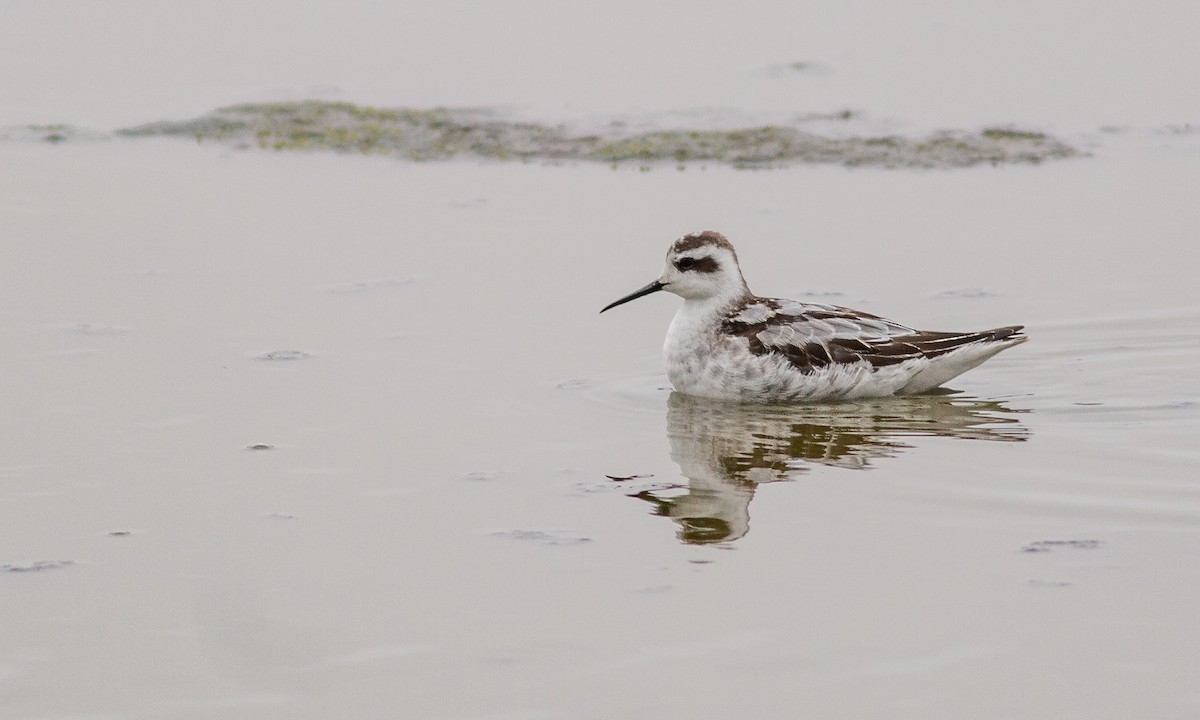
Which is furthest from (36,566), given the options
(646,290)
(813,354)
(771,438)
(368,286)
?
(368,286)

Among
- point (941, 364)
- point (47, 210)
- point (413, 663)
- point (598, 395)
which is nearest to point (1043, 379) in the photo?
point (941, 364)

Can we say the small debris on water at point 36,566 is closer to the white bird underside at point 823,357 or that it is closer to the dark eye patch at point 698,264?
the white bird underside at point 823,357

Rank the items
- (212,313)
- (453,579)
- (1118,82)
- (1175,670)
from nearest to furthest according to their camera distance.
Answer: (1175,670), (453,579), (212,313), (1118,82)

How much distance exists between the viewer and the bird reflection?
10180mm

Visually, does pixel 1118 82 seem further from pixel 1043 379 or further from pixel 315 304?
pixel 315 304

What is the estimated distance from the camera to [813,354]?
1302 cm

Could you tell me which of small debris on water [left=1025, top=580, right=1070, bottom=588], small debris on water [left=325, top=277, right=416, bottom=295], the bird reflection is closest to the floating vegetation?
small debris on water [left=325, top=277, right=416, bottom=295]

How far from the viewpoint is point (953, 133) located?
19875mm

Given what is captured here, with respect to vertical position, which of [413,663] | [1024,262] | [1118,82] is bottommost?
[413,663]

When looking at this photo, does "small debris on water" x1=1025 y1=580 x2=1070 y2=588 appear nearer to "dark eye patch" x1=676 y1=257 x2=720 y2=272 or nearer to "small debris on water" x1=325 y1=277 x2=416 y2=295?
"dark eye patch" x1=676 y1=257 x2=720 y2=272

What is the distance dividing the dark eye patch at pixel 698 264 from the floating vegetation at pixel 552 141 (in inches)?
228

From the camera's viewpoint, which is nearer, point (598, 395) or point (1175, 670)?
point (1175, 670)

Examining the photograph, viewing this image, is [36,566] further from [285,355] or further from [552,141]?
[552,141]

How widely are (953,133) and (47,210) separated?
9705mm
